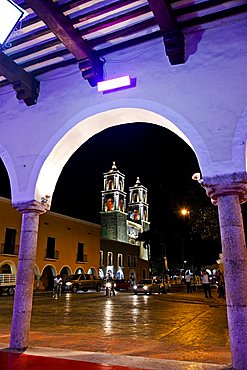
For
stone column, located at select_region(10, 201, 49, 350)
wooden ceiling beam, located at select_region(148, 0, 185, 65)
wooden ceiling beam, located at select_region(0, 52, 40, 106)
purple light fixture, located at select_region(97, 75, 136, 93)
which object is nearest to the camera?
wooden ceiling beam, located at select_region(148, 0, 185, 65)

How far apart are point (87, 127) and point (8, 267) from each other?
20.4 metres

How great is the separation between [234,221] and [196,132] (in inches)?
49.6

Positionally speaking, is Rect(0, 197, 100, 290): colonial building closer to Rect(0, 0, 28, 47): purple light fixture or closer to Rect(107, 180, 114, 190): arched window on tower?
Rect(107, 180, 114, 190): arched window on tower

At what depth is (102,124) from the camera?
5.47 meters

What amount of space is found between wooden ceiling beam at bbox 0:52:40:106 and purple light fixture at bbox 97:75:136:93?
1325 millimetres

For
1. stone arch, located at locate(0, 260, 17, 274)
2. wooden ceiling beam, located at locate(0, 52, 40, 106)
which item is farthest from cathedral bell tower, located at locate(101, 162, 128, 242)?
wooden ceiling beam, located at locate(0, 52, 40, 106)

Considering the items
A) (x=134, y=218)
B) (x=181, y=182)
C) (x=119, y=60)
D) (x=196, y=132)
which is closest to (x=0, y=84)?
(x=119, y=60)

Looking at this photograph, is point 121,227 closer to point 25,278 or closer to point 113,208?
point 113,208

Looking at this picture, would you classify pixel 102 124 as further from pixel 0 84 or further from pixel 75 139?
pixel 0 84

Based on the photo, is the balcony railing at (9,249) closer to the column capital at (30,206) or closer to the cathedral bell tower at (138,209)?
the column capital at (30,206)

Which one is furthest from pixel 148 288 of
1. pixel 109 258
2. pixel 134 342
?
pixel 109 258

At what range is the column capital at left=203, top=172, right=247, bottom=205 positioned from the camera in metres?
3.99

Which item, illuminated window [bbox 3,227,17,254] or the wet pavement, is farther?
illuminated window [bbox 3,227,17,254]

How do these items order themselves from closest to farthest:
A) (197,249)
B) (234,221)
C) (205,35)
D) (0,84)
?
1. (234,221)
2. (205,35)
3. (0,84)
4. (197,249)
